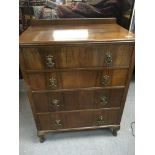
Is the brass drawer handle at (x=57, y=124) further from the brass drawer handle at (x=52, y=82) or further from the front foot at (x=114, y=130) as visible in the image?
the front foot at (x=114, y=130)

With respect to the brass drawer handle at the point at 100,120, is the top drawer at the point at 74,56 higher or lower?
higher

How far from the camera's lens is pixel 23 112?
6.39 feet

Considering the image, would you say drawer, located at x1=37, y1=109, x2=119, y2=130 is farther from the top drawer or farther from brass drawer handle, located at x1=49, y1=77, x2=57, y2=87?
the top drawer

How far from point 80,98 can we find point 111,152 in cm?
59

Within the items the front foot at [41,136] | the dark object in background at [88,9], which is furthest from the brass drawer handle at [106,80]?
the dark object in background at [88,9]

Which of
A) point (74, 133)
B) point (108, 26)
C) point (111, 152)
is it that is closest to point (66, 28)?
point (108, 26)

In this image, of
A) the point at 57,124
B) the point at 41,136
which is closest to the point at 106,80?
the point at 57,124

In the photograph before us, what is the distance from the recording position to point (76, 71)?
1.23m

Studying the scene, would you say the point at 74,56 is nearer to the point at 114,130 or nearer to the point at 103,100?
the point at 103,100

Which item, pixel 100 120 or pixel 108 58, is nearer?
pixel 108 58

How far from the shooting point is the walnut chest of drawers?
1.13 m

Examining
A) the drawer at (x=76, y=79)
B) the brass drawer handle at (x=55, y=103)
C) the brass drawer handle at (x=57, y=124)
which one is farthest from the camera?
the brass drawer handle at (x=57, y=124)

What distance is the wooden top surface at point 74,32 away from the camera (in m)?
1.12

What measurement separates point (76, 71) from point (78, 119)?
1.60 ft
